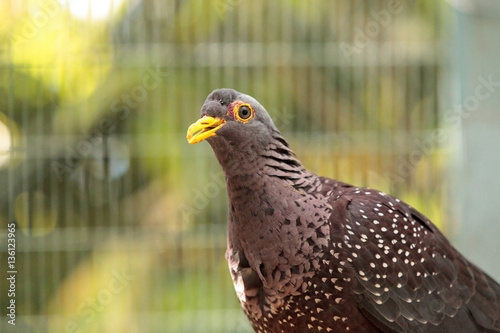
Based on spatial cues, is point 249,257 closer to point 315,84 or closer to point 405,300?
point 405,300

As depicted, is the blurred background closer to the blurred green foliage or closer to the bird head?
the blurred green foliage

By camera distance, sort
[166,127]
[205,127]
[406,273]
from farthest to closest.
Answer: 1. [166,127]
2. [406,273]
3. [205,127]

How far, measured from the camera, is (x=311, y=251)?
323cm

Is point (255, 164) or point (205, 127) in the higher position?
point (205, 127)

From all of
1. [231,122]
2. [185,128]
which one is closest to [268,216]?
[231,122]

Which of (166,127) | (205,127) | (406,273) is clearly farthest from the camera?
(166,127)

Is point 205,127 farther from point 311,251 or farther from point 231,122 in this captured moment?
point 311,251

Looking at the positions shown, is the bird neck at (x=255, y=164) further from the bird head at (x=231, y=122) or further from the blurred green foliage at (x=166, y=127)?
the blurred green foliage at (x=166, y=127)

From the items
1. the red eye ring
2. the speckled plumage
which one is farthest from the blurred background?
the red eye ring

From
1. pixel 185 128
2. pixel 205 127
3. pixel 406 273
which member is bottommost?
pixel 406 273

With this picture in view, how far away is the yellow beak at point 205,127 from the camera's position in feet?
10.1

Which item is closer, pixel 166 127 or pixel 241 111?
pixel 241 111

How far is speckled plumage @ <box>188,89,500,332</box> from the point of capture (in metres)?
3.21

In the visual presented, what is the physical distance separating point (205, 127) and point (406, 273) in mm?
1332
